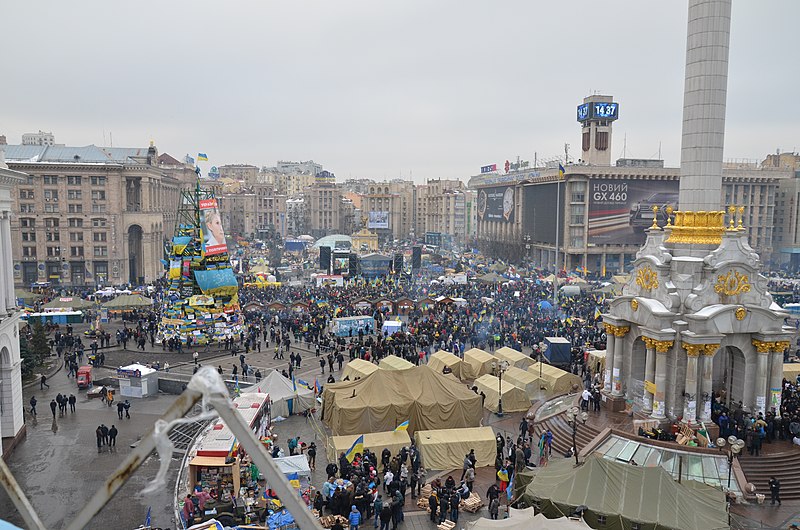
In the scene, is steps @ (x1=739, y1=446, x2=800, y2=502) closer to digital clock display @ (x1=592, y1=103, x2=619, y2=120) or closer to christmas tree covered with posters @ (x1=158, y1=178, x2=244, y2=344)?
christmas tree covered with posters @ (x1=158, y1=178, x2=244, y2=344)

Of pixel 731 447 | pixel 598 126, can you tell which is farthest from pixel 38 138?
pixel 731 447

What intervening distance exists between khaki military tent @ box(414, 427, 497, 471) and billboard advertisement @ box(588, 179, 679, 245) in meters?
61.9

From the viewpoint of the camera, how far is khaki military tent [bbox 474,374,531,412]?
25.6m

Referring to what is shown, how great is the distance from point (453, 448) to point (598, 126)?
2987 inches

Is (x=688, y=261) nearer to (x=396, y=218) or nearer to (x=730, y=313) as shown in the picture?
(x=730, y=313)

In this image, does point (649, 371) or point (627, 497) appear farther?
point (649, 371)

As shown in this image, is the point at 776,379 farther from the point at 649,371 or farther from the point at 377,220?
the point at 377,220

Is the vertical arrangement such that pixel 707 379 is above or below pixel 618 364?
above

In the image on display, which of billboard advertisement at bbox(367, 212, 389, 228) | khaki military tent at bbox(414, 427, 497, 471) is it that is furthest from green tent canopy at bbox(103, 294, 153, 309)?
billboard advertisement at bbox(367, 212, 389, 228)

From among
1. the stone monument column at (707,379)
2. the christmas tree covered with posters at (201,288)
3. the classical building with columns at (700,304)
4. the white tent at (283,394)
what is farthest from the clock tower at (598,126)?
the white tent at (283,394)

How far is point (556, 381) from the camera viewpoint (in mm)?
26656

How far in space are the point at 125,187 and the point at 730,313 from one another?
62641 millimetres

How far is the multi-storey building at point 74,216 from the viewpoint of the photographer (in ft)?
209

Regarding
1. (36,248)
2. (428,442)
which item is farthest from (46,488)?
(36,248)
